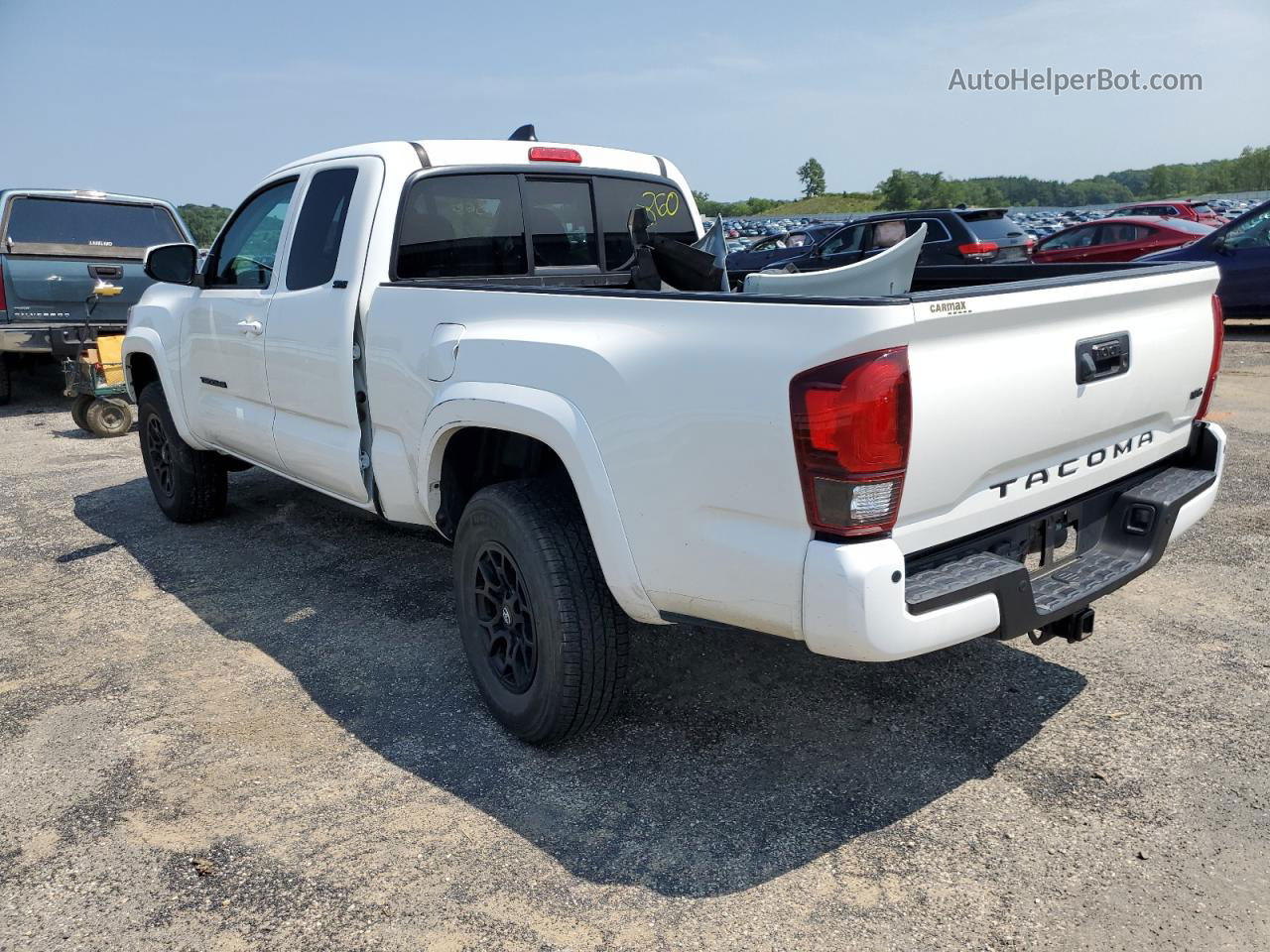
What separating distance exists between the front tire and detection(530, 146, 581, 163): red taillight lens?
1.83 metres

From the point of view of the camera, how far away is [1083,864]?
2.62m

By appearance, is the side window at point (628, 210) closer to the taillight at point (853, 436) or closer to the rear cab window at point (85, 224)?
the taillight at point (853, 436)

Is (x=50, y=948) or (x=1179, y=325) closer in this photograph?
(x=50, y=948)

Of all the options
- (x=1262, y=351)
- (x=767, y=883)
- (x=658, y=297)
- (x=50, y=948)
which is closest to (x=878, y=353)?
(x=658, y=297)

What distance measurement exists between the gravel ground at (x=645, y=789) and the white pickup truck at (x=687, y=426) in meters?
0.40

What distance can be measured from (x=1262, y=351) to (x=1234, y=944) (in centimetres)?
1052

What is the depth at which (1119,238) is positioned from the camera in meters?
15.6

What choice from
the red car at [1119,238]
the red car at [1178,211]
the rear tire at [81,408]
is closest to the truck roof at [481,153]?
the rear tire at [81,408]

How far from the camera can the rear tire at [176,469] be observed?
5.84 meters

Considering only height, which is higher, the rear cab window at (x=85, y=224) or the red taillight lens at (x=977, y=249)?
the rear cab window at (x=85, y=224)

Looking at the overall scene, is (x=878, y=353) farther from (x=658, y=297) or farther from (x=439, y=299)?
(x=439, y=299)

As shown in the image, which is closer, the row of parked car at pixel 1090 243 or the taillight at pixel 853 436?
the taillight at pixel 853 436

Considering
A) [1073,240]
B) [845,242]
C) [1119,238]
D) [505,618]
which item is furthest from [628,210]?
[1073,240]

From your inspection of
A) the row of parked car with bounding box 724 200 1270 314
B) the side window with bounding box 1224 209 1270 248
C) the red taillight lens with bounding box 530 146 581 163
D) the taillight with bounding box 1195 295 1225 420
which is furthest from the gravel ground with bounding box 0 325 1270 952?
the side window with bounding box 1224 209 1270 248
